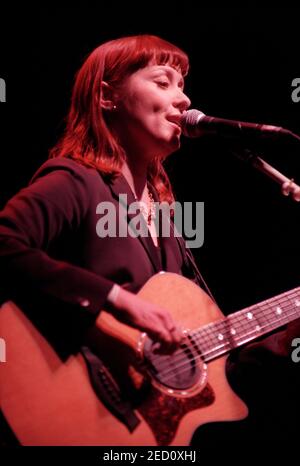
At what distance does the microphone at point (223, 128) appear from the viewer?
1.51 metres

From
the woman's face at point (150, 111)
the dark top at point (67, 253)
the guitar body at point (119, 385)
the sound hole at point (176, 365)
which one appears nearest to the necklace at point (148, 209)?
the dark top at point (67, 253)

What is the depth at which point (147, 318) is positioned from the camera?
4.41 ft

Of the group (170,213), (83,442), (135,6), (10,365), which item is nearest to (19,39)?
(135,6)

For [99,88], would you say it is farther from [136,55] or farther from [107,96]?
[136,55]

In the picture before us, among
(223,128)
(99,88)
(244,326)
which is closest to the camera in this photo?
(223,128)

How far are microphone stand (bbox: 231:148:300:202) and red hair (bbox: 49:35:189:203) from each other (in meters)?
0.56

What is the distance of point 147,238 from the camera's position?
181 cm

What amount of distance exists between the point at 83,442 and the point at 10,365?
30 centimetres

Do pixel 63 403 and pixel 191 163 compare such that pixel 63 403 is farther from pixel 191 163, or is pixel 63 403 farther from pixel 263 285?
pixel 191 163

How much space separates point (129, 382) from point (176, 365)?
0.60 feet

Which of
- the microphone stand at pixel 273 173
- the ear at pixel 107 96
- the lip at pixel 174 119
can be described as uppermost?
the ear at pixel 107 96

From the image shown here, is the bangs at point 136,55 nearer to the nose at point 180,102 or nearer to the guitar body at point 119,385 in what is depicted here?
the nose at point 180,102

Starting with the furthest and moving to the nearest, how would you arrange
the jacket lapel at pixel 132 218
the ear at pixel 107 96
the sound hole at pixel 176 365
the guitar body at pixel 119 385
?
the ear at pixel 107 96, the jacket lapel at pixel 132 218, the sound hole at pixel 176 365, the guitar body at pixel 119 385

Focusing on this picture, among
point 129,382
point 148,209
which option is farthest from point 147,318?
point 148,209
